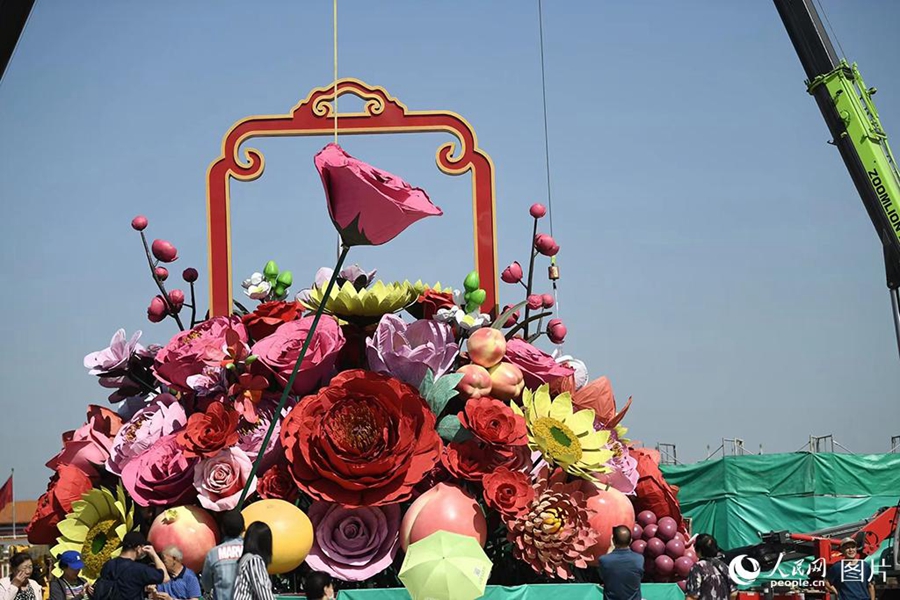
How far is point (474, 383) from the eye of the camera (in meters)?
6.36

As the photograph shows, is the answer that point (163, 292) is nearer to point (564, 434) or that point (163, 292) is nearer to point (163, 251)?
point (163, 251)

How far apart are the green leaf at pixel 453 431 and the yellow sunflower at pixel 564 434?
310mm

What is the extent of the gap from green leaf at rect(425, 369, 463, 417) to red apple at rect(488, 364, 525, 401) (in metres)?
0.25

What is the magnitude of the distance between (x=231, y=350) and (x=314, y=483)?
0.91m

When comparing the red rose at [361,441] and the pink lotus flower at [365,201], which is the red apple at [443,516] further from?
the pink lotus flower at [365,201]

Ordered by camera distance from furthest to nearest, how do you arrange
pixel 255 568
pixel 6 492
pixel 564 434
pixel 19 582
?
pixel 6 492, pixel 19 582, pixel 564 434, pixel 255 568

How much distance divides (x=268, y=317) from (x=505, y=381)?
4.56ft

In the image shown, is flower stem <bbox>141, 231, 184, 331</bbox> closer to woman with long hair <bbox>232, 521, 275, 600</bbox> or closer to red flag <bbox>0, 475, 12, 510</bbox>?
woman with long hair <bbox>232, 521, 275, 600</bbox>

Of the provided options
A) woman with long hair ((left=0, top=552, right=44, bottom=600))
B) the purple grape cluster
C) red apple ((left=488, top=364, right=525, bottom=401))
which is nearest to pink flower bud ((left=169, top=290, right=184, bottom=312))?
woman with long hair ((left=0, top=552, right=44, bottom=600))

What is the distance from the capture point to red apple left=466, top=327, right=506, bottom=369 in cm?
644

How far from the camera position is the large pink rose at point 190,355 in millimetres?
6574

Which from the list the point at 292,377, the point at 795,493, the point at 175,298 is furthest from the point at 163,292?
the point at 795,493

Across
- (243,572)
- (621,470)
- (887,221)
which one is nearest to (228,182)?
(621,470)

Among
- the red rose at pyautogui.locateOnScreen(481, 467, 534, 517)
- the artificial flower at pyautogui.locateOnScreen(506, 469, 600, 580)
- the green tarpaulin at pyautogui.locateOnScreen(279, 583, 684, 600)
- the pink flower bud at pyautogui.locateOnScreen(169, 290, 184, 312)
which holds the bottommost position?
the green tarpaulin at pyautogui.locateOnScreen(279, 583, 684, 600)
